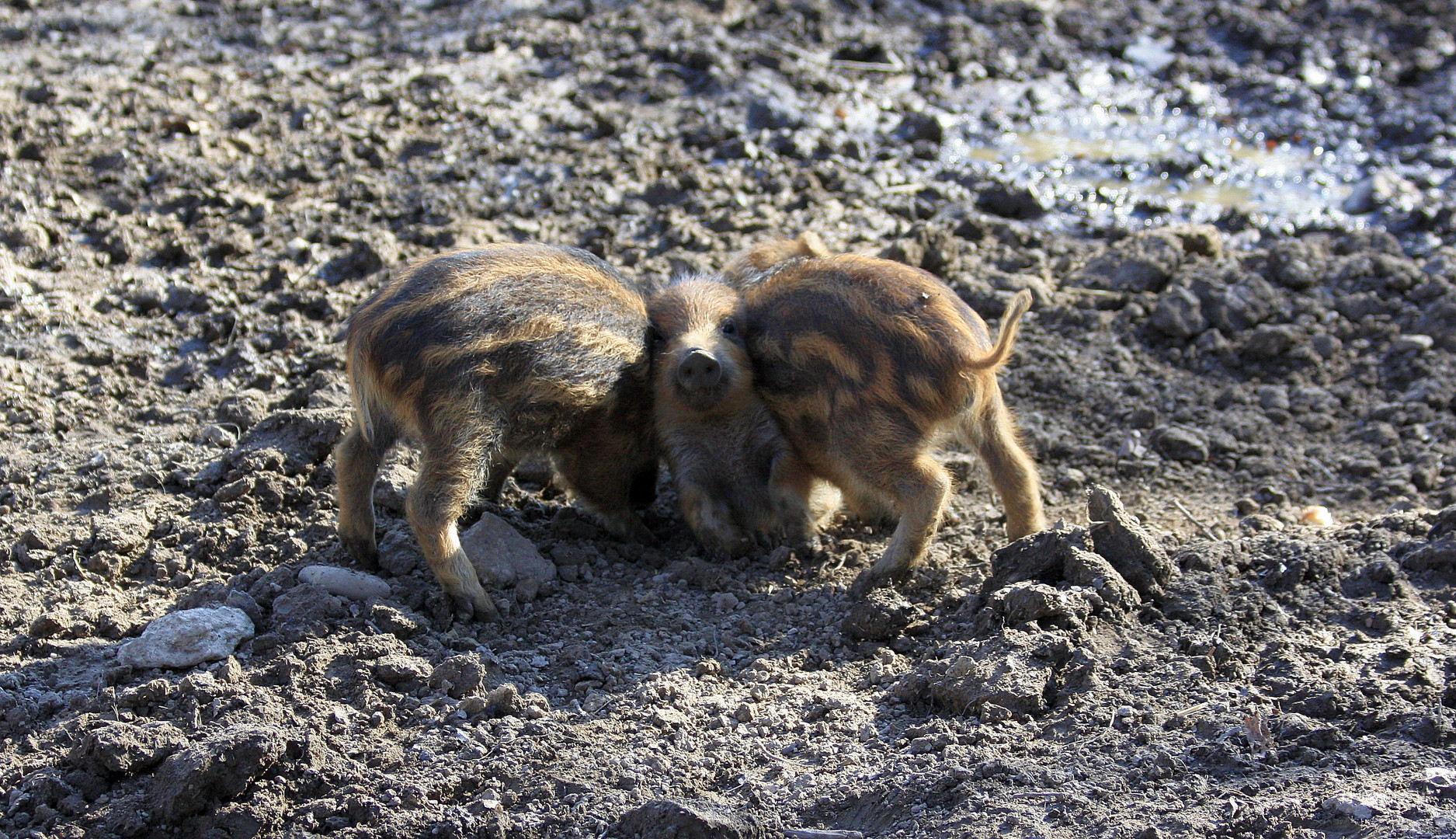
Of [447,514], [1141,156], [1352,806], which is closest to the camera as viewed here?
[1352,806]

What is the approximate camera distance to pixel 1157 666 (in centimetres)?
363

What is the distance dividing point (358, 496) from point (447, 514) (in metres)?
0.46

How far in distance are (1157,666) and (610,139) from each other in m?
4.84

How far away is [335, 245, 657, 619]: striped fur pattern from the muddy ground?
26 cm

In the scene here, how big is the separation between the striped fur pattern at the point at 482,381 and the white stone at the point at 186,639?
1.98 ft

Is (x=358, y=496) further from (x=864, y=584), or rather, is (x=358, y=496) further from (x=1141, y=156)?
(x=1141, y=156)

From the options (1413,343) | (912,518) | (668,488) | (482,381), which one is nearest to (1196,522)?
(912,518)

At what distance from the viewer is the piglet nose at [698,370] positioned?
4398mm

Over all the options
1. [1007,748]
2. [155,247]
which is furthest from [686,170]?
[1007,748]

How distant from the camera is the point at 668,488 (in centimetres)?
549

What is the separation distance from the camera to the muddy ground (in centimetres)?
325

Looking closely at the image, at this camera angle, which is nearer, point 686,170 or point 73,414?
point 73,414

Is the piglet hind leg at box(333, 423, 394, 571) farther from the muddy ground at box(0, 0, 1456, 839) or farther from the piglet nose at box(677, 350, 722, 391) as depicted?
the piglet nose at box(677, 350, 722, 391)

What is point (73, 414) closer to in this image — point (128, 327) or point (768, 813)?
point (128, 327)
